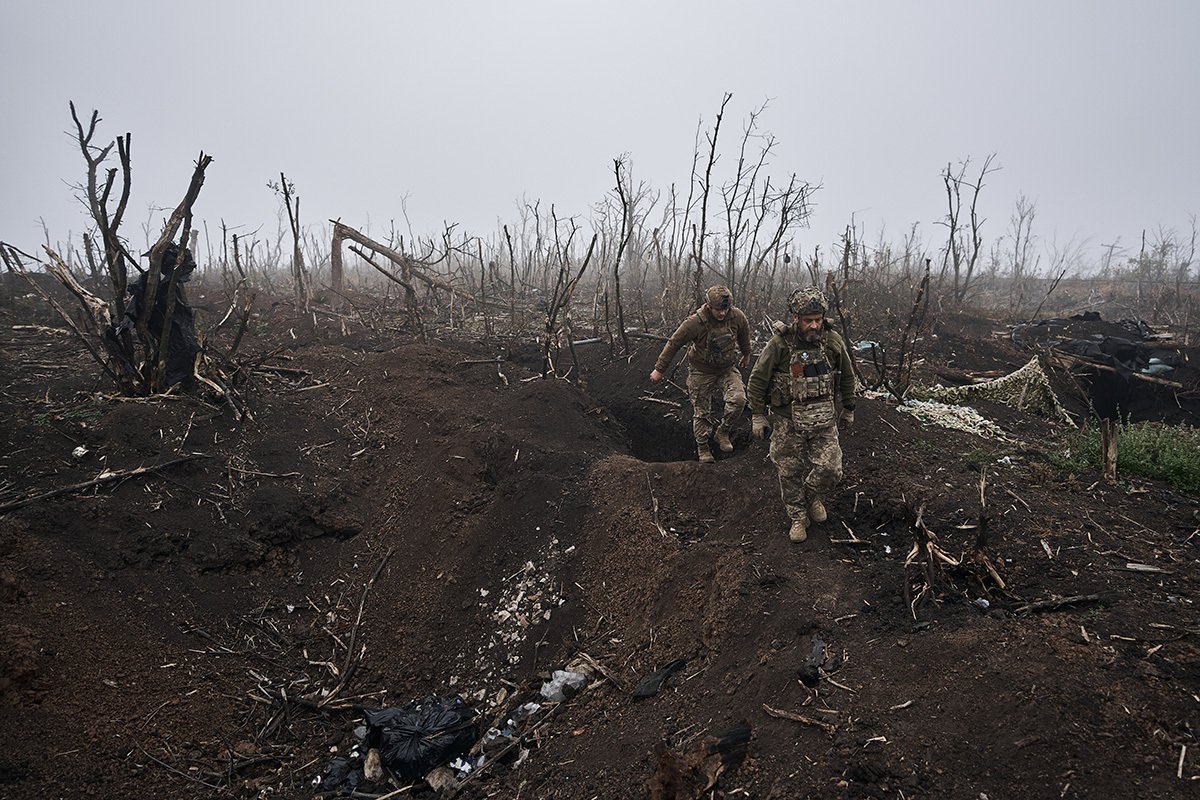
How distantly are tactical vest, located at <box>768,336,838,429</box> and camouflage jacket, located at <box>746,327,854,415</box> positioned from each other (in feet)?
0.11

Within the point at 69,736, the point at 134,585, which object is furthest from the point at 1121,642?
the point at 134,585

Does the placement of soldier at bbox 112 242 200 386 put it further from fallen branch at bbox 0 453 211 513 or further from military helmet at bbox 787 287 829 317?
military helmet at bbox 787 287 829 317

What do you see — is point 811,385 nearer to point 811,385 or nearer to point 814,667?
point 811,385

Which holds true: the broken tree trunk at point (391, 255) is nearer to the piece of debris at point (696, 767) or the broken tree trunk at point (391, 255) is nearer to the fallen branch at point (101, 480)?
the fallen branch at point (101, 480)

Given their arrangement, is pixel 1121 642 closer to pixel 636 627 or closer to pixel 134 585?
pixel 636 627

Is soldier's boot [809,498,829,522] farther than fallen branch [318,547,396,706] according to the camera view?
Yes

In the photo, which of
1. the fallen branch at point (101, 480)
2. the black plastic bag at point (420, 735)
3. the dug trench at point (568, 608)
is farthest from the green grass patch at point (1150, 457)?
the fallen branch at point (101, 480)

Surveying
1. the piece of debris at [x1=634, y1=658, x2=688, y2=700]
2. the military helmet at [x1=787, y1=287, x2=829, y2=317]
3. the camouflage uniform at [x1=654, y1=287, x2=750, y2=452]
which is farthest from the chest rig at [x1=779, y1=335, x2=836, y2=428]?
the piece of debris at [x1=634, y1=658, x2=688, y2=700]

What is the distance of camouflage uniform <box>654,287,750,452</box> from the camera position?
239 inches

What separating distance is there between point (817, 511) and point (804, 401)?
867 mm

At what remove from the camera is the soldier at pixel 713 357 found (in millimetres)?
6031

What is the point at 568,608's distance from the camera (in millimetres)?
4895

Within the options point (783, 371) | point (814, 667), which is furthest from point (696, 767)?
point (783, 371)

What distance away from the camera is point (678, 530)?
16.8 ft
